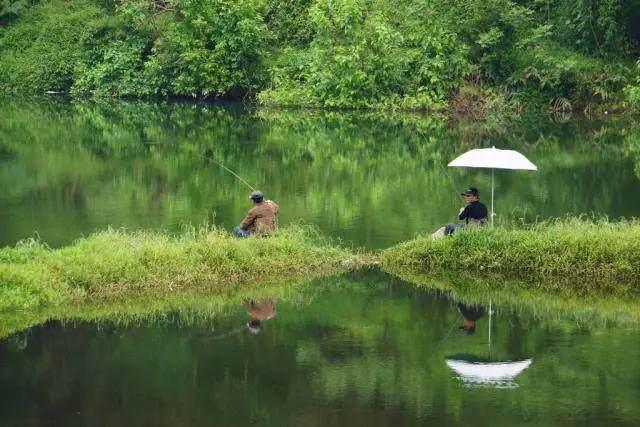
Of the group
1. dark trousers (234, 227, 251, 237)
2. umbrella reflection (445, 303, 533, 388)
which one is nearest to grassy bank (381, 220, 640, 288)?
dark trousers (234, 227, 251, 237)

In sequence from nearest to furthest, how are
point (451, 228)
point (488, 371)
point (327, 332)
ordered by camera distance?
point (488, 371) < point (327, 332) < point (451, 228)

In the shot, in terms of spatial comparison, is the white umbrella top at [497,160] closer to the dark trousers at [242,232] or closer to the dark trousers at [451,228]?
the dark trousers at [451,228]

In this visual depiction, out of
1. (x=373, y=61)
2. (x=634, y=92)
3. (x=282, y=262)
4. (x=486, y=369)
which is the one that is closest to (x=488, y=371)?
(x=486, y=369)

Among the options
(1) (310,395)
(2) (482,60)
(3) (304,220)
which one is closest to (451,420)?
(1) (310,395)

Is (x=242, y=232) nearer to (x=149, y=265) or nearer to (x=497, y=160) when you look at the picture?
(x=149, y=265)

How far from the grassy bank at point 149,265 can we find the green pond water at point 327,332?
37 cm

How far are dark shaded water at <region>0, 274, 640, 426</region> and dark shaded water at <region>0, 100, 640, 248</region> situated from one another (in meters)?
4.52

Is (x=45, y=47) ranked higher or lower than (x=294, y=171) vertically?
higher

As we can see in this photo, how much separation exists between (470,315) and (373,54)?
27913 mm

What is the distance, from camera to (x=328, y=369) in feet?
40.9

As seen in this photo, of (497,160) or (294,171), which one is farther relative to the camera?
(294,171)

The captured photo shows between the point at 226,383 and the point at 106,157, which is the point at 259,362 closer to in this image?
the point at 226,383

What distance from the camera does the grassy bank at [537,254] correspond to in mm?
16375

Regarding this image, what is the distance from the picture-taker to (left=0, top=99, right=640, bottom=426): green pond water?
1130 cm
